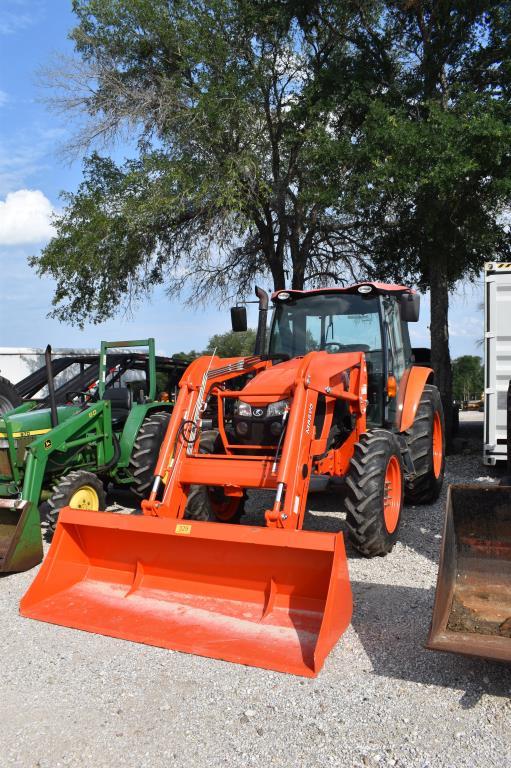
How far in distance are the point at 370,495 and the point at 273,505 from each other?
2.54ft

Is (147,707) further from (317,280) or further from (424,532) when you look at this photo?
(317,280)

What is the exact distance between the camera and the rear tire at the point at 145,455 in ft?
24.0

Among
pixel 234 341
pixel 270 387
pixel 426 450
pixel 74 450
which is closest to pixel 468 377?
pixel 234 341

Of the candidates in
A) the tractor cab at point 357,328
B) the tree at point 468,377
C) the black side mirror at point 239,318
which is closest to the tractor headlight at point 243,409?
the tractor cab at point 357,328

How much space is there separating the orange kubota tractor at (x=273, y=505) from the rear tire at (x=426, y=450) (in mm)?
27

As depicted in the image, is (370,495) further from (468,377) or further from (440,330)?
(468,377)

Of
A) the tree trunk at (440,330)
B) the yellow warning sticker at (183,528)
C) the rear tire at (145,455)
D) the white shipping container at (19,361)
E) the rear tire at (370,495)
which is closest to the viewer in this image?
the yellow warning sticker at (183,528)

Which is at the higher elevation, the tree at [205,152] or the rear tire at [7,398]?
the tree at [205,152]

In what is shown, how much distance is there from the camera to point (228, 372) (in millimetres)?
6191

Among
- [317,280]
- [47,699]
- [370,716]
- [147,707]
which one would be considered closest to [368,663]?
[370,716]

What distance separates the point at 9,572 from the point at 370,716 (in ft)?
11.7

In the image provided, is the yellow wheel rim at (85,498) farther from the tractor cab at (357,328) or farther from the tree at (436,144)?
the tree at (436,144)

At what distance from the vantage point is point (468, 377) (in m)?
36.2

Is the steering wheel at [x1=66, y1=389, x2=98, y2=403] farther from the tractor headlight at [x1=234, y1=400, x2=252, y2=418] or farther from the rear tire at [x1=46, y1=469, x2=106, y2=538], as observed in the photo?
the tractor headlight at [x1=234, y1=400, x2=252, y2=418]
